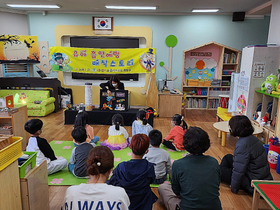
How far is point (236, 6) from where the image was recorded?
523cm

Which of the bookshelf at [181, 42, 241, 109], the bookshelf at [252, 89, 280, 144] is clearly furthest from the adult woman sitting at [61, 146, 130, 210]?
the bookshelf at [181, 42, 241, 109]

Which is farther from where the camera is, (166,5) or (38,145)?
(166,5)

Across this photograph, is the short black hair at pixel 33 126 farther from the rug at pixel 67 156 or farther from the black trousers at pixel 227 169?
the black trousers at pixel 227 169

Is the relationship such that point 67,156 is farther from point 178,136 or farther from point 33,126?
point 178,136

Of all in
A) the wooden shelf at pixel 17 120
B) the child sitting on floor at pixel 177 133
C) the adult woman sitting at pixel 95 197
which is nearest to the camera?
the adult woman sitting at pixel 95 197

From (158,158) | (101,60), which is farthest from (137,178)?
(101,60)

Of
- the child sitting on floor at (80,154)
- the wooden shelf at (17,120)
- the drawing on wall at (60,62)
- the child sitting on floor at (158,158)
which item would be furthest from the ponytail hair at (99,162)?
the drawing on wall at (60,62)

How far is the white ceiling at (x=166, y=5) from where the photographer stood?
4.87 meters

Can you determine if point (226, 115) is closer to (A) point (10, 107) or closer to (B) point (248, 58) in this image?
(B) point (248, 58)

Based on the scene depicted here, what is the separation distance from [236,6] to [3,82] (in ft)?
20.8

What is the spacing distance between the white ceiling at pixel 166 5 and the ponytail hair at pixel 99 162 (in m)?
4.41

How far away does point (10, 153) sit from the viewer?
51.3 inches

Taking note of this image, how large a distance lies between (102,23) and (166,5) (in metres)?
1.93

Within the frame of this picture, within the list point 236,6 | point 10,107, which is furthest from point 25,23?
point 236,6
